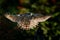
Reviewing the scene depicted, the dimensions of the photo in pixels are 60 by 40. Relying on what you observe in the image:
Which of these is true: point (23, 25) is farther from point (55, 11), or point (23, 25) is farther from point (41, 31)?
point (55, 11)

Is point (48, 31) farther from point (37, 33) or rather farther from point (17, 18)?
point (17, 18)

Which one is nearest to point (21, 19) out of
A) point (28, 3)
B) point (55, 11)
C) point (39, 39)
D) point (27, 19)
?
point (27, 19)

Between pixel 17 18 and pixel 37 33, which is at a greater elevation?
pixel 37 33

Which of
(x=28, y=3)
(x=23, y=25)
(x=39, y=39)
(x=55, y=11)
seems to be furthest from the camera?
(x=28, y=3)

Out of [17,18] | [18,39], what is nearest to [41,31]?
[18,39]

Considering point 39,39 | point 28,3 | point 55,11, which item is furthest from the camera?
point 28,3

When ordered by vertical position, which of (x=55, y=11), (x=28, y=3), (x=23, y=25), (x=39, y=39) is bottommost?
(x=23, y=25)

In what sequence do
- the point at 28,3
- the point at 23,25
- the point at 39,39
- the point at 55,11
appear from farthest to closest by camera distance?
the point at 28,3 < the point at 55,11 < the point at 39,39 < the point at 23,25

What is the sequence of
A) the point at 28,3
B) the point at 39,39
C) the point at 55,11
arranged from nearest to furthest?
the point at 39,39
the point at 55,11
the point at 28,3

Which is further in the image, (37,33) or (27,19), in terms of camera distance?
(37,33)
